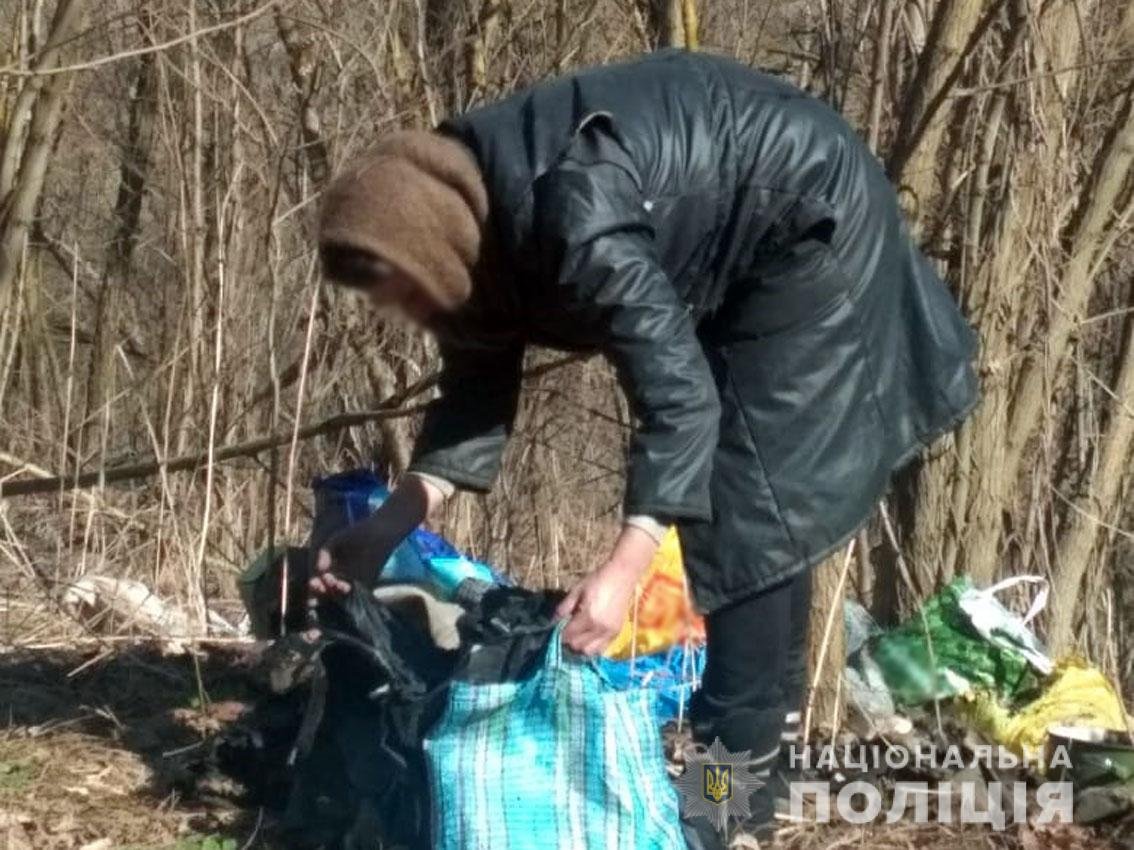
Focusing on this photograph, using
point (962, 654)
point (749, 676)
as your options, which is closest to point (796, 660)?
point (749, 676)

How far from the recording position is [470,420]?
12.4 feet

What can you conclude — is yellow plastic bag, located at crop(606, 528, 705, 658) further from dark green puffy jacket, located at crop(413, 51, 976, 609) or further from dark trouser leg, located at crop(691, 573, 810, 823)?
dark green puffy jacket, located at crop(413, 51, 976, 609)

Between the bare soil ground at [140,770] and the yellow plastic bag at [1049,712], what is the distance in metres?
0.40

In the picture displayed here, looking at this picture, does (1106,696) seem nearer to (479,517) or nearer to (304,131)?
(479,517)

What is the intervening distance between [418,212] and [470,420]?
2.35ft

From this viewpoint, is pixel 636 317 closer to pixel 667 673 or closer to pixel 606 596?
pixel 606 596

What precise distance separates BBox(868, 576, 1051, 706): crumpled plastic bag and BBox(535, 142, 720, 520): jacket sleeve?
1.52m

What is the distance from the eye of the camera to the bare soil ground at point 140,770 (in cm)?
389

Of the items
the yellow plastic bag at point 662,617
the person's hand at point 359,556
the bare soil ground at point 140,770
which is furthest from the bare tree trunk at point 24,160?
the yellow plastic bag at point 662,617

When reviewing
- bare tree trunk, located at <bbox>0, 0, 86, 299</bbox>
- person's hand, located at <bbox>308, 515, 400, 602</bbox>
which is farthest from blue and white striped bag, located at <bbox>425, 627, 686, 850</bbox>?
bare tree trunk, located at <bbox>0, 0, 86, 299</bbox>

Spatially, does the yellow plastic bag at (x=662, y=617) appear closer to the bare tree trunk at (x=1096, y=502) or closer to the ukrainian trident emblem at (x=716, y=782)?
the ukrainian trident emblem at (x=716, y=782)

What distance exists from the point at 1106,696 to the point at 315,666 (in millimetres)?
1886

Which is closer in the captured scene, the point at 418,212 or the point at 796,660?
the point at 418,212

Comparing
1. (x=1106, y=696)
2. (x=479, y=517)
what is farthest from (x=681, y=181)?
(x=479, y=517)
